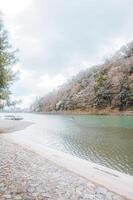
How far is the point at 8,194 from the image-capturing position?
8.30 m

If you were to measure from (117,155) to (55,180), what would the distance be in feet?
37.8

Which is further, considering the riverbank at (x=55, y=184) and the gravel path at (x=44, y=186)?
the riverbank at (x=55, y=184)

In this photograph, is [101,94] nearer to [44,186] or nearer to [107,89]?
[107,89]

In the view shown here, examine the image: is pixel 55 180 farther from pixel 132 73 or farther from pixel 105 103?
pixel 132 73

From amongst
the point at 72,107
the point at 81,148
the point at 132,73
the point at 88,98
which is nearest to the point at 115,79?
the point at 132,73

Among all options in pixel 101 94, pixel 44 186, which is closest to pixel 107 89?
pixel 101 94

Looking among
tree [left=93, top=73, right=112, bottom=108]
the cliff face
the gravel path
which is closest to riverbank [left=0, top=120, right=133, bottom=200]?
the gravel path

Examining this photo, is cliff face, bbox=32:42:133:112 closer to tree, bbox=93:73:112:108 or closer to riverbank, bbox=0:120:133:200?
tree, bbox=93:73:112:108

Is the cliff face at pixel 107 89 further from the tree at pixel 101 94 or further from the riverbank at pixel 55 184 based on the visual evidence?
the riverbank at pixel 55 184

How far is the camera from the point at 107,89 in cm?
12169

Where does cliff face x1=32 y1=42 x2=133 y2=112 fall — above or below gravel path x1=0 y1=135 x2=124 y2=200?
above

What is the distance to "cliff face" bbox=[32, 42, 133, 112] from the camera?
371ft

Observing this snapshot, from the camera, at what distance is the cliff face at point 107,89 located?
11296 centimetres

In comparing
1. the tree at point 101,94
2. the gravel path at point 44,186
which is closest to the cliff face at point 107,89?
→ the tree at point 101,94
